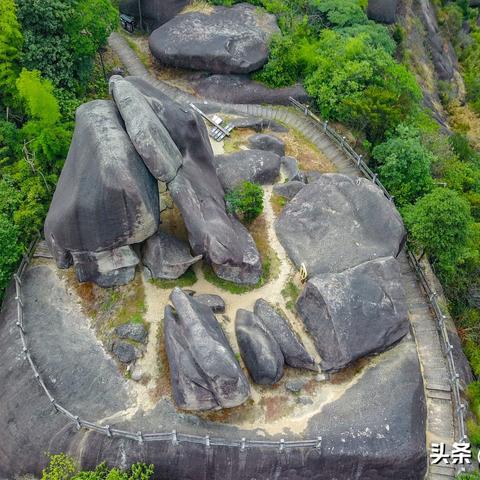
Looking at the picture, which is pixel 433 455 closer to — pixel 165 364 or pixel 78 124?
pixel 165 364

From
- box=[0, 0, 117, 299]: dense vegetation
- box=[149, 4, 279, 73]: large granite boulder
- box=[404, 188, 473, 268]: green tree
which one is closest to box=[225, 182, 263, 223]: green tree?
box=[404, 188, 473, 268]: green tree

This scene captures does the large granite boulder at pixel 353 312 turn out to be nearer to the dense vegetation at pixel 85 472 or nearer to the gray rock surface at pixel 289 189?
the gray rock surface at pixel 289 189

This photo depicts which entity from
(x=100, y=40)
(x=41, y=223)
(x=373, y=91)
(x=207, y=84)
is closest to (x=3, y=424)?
→ (x=41, y=223)

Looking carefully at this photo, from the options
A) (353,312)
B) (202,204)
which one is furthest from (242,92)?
(353,312)

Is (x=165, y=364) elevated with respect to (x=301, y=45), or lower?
lower

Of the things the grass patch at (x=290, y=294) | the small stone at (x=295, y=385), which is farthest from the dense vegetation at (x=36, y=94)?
the small stone at (x=295, y=385)

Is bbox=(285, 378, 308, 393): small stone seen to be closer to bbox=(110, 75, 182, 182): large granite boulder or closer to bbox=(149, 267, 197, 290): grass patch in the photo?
bbox=(149, 267, 197, 290): grass patch
